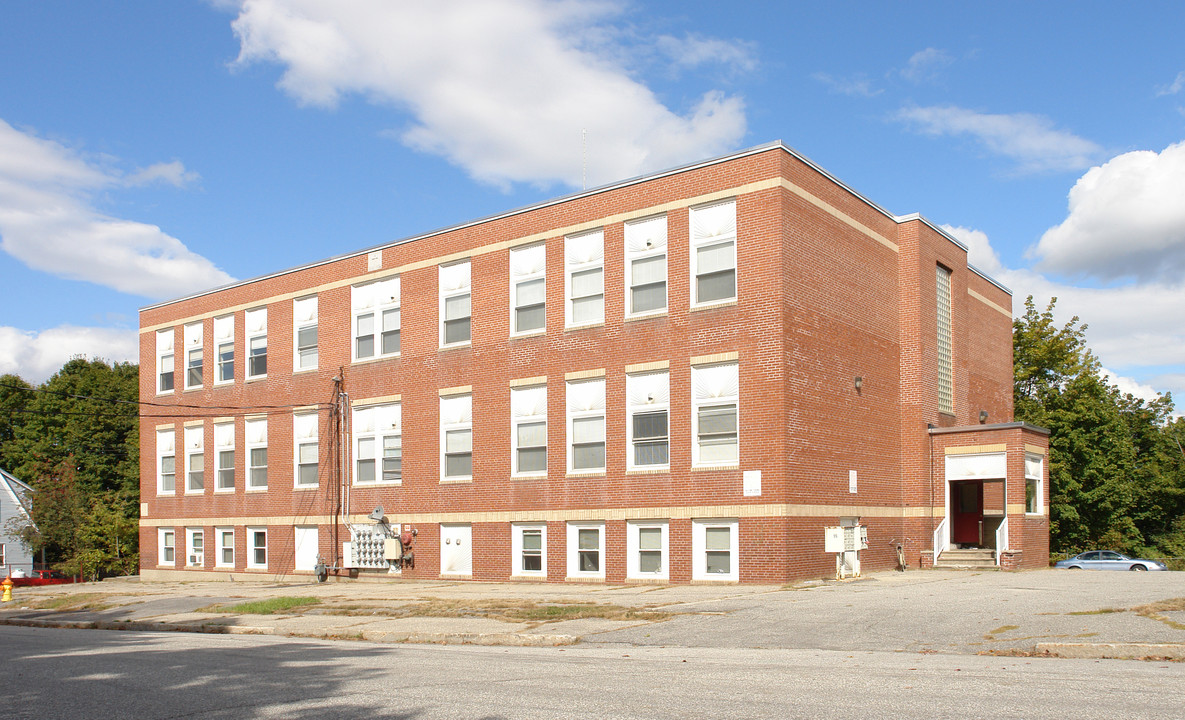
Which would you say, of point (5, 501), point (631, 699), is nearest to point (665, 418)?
point (631, 699)

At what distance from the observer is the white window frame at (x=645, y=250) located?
1038 inches

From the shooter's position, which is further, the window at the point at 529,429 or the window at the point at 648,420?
the window at the point at 529,429

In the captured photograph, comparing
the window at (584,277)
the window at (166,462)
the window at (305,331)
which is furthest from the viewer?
the window at (166,462)

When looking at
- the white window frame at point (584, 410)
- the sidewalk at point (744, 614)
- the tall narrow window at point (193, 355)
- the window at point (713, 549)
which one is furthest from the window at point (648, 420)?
the tall narrow window at point (193, 355)

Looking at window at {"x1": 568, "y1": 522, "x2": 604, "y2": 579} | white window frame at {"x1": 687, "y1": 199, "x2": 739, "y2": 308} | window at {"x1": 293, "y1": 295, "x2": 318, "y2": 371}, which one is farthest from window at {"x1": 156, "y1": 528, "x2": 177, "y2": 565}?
white window frame at {"x1": 687, "y1": 199, "x2": 739, "y2": 308}

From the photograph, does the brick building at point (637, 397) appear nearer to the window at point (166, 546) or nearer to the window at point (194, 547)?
the window at point (194, 547)

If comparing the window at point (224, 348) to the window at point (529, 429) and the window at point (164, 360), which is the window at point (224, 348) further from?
the window at point (529, 429)

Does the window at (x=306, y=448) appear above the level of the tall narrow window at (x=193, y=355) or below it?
below

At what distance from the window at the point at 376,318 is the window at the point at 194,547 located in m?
10.8

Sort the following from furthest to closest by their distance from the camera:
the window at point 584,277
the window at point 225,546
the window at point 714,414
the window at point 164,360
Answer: the window at point 164,360, the window at point 225,546, the window at point 584,277, the window at point 714,414

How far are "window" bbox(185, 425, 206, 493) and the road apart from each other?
994 inches

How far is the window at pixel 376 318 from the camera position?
32.5 m

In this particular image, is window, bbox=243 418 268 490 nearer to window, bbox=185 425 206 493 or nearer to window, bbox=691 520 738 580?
window, bbox=185 425 206 493

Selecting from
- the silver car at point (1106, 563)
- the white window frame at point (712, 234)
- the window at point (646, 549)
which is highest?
the white window frame at point (712, 234)
